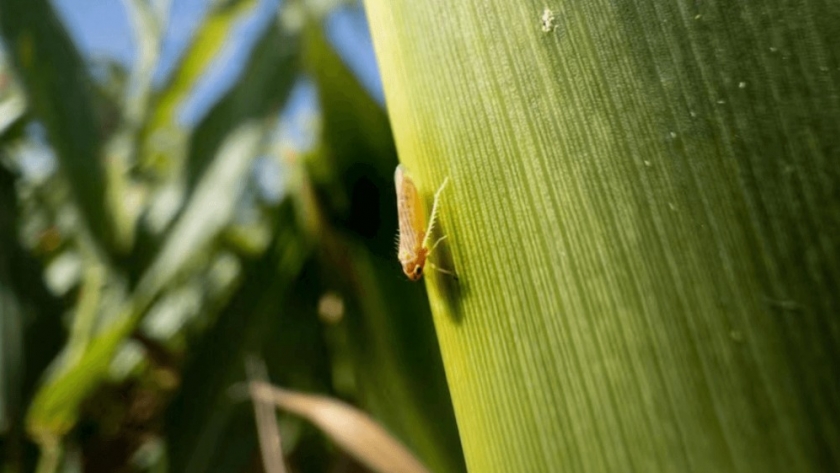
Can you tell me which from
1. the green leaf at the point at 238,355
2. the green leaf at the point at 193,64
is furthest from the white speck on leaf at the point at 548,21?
the green leaf at the point at 193,64

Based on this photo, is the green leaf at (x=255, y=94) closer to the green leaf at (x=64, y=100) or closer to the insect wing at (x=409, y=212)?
the green leaf at (x=64, y=100)

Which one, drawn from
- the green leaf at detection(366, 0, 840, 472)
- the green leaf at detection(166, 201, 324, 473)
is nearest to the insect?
the green leaf at detection(366, 0, 840, 472)

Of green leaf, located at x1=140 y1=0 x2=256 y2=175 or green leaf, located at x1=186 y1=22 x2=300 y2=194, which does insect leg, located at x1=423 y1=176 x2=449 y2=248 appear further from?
green leaf, located at x1=140 y1=0 x2=256 y2=175

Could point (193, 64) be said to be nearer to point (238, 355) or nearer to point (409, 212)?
point (238, 355)

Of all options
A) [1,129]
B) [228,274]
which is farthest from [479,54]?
[1,129]

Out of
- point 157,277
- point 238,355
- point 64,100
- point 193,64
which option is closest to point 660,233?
point 238,355

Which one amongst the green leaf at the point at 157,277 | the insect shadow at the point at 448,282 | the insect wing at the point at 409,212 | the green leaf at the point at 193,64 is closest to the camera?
the insect shadow at the point at 448,282

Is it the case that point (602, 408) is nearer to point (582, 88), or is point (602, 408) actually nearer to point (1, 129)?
point (582, 88)
